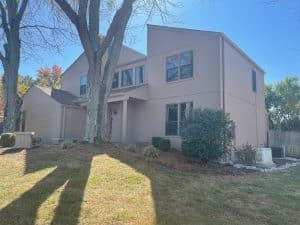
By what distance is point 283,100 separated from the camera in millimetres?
34469

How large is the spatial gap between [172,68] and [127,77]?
4.23 meters

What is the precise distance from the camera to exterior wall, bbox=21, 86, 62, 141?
2116 centimetres

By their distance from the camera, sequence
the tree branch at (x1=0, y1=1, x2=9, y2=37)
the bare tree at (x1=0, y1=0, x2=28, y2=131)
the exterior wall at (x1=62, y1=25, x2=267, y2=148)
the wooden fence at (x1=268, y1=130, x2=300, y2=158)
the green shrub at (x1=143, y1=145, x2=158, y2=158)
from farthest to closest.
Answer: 1. the wooden fence at (x1=268, y1=130, x2=300, y2=158)
2. the tree branch at (x1=0, y1=1, x2=9, y2=37)
3. the bare tree at (x1=0, y1=0, x2=28, y2=131)
4. the exterior wall at (x1=62, y1=25, x2=267, y2=148)
5. the green shrub at (x1=143, y1=145, x2=158, y2=158)

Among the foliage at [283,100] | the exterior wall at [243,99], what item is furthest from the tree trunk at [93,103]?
the foliage at [283,100]

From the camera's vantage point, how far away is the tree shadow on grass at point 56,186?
5.66 meters

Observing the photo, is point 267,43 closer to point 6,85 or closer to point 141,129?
point 141,129

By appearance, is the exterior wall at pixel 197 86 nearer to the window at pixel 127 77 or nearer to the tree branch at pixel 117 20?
the window at pixel 127 77

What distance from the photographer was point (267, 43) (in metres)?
14.0

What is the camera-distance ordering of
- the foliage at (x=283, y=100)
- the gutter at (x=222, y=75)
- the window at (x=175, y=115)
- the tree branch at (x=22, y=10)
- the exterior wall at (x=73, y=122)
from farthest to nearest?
the foliage at (x=283, y=100)
the exterior wall at (x=73, y=122)
the tree branch at (x=22, y=10)
the window at (x=175, y=115)
the gutter at (x=222, y=75)

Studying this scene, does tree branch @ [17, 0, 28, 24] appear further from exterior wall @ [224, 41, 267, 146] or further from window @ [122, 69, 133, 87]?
exterior wall @ [224, 41, 267, 146]

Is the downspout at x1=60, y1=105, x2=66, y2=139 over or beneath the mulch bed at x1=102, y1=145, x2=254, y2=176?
over

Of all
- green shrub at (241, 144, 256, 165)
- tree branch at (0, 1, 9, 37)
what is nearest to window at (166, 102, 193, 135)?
green shrub at (241, 144, 256, 165)

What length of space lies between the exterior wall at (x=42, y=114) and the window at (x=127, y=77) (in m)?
4.75

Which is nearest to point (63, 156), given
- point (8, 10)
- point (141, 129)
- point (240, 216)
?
point (240, 216)
